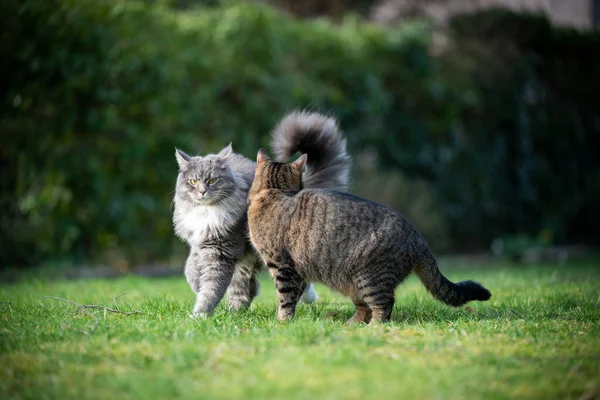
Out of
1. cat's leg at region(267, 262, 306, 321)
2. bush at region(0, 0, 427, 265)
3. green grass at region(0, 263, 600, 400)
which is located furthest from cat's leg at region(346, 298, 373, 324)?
bush at region(0, 0, 427, 265)

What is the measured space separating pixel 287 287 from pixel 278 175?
90 cm

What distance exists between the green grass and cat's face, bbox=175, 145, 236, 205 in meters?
0.85

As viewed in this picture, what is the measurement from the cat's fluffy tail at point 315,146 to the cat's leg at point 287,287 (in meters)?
1.03

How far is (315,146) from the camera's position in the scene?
537 cm

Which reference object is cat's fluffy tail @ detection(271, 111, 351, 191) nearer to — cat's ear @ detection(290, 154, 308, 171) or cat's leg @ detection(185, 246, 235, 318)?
cat's ear @ detection(290, 154, 308, 171)

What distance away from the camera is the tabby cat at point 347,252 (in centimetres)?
440

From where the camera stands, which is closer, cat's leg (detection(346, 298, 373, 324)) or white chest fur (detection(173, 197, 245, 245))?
cat's leg (detection(346, 298, 373, 324))

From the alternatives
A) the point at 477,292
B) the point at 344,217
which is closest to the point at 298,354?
the point at 344,217

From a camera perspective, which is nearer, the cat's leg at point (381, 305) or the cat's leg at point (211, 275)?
the cat's leg at point (381, 305)

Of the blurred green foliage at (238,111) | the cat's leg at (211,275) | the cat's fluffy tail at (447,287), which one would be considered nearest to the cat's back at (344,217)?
the cat's fluffy tail at (447,287)

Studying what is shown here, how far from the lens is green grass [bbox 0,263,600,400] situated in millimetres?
2754

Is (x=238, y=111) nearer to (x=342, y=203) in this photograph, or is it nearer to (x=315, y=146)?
(x=315, y=146)

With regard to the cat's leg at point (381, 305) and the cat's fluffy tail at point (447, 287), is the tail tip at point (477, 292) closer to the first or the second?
the cat's fluffy tail at point (447, 287)

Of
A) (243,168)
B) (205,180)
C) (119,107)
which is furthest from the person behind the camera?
(119,107)
